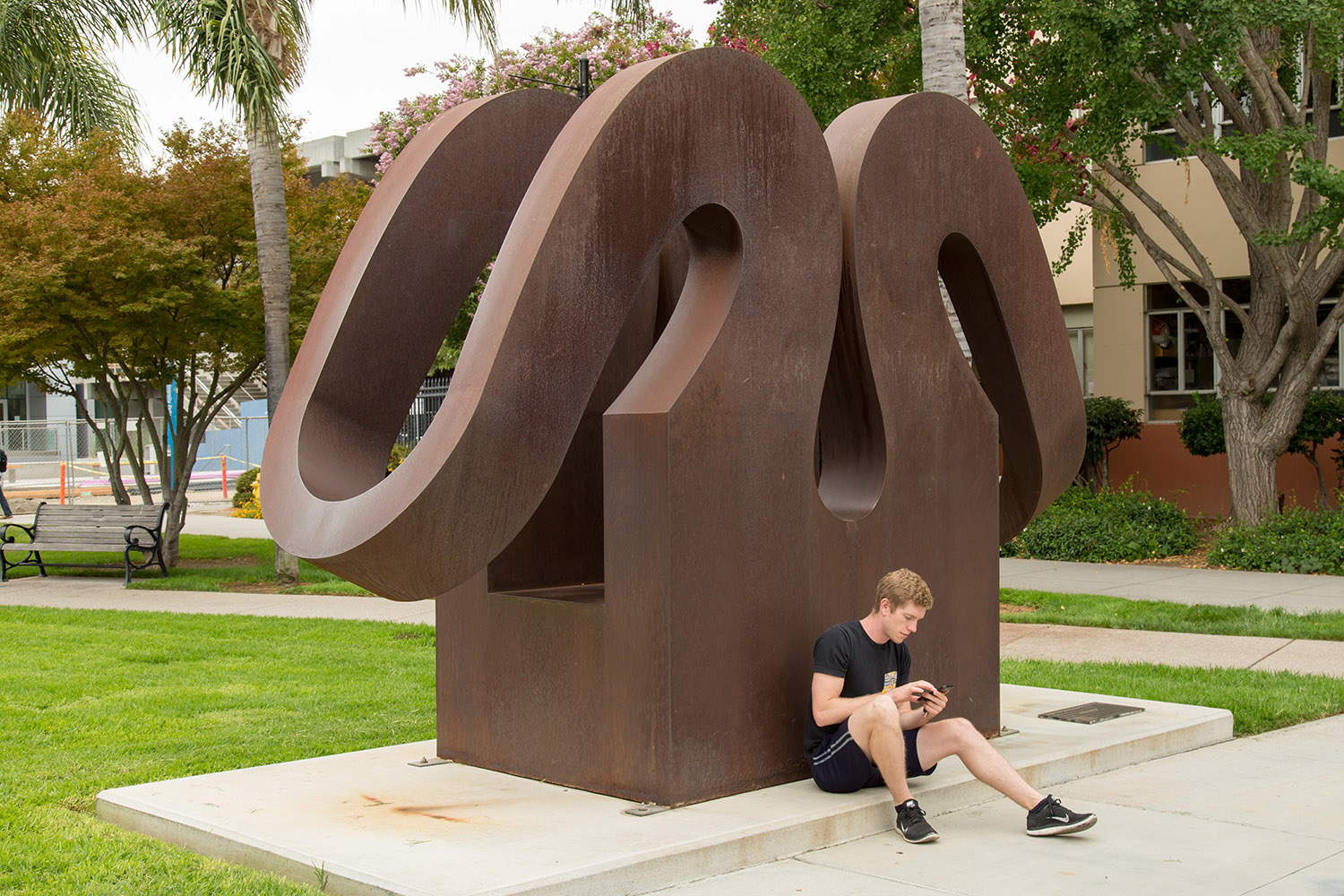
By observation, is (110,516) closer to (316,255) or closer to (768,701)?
(316,255)

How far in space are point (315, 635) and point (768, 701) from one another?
6.62 meters

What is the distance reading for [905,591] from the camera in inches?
221

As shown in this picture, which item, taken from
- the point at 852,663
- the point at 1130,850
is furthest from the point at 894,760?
the point at 1130,850

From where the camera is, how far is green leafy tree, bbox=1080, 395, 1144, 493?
1992cm

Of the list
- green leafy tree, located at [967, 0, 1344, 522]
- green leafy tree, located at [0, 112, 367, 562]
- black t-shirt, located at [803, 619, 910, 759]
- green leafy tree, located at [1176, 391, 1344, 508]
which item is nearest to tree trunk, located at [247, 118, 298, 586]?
green leafy tree, located at [0, 112, 367, 562]

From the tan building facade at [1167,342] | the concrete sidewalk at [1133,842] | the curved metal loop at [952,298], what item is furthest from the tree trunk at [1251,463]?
the curved metal loop at [952,298]

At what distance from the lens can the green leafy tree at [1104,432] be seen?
19922 mm

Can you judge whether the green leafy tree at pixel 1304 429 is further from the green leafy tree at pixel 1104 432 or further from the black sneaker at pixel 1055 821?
the black sneaker at pixel 1055 821

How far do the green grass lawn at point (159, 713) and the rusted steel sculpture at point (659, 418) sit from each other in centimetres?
129

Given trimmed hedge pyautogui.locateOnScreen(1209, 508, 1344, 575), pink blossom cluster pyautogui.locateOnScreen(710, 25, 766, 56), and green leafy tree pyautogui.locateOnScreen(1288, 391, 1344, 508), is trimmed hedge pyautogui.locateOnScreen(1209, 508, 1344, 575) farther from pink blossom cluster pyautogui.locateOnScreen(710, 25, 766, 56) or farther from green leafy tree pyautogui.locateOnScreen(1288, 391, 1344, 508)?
pink blossom cluster pyautogui.locateOnScreen(710, 25, 766, 56)

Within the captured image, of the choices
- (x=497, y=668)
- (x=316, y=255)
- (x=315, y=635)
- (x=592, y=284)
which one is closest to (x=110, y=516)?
(x=316, y=255)

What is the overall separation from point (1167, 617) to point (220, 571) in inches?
437

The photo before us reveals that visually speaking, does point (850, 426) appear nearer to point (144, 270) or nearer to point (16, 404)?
point (144, 270)

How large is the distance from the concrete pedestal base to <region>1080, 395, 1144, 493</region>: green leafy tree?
13.6 metres
